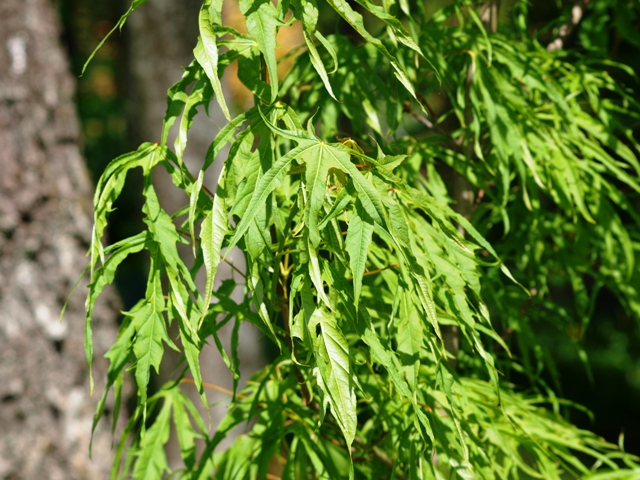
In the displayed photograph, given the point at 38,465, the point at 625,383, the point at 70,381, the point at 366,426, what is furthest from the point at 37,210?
the point at 625,383

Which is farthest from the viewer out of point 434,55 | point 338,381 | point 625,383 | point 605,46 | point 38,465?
point 625,383

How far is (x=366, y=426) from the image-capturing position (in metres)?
0.92

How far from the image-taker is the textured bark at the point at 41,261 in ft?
5.66

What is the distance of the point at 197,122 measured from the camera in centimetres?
217

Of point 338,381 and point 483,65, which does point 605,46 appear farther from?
point 338,381

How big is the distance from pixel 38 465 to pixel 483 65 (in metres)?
1.52

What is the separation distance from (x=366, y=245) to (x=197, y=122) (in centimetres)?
174

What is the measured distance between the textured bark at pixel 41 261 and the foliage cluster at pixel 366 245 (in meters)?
1.04

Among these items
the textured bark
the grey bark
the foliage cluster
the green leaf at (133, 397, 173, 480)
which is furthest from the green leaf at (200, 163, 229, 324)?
the grey bark

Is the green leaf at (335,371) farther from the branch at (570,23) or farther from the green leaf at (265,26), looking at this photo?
the branch at (570,23)

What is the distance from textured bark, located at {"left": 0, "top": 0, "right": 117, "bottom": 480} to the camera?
1.73 meters

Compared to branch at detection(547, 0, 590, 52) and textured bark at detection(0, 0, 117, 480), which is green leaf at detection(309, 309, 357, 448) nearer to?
branch at detection(547, 0, 590, 52)

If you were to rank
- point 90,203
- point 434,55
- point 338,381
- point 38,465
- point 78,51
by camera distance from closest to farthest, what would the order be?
1. point 338,381
2. point 434,55
3. point 38,465
4. point 90,203
5. point 78,51

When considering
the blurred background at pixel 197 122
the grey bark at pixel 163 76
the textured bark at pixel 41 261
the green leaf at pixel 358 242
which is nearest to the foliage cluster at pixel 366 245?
the green leaf at pixel 358 242
